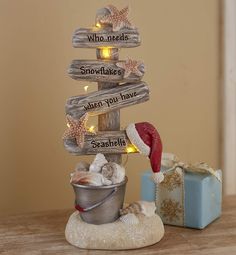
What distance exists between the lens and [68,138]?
1.09m

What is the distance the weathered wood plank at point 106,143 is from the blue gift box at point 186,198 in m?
0.14

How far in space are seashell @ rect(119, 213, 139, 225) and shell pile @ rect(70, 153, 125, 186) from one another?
0.08 meters

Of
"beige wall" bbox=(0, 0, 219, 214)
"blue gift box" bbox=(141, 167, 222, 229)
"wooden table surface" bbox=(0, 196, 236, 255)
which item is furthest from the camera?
"beige wall" bbox=(0, 0, 219, 214)

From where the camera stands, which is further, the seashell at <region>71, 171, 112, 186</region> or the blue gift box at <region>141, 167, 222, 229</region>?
the blue gift box at <region>141, 167, 222, 229</region>

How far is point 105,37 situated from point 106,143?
22cm

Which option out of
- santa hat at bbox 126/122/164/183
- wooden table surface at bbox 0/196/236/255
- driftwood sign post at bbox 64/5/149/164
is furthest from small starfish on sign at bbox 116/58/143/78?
wooden table surface at bbox 0/196/236/255

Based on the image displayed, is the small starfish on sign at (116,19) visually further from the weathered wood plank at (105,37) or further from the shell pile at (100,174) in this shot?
the shell pile at (100,174)

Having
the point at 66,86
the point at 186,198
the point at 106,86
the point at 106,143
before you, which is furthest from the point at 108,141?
the point at 66,86

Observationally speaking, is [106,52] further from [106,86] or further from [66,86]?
[66,86]

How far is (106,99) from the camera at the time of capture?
3.53ft

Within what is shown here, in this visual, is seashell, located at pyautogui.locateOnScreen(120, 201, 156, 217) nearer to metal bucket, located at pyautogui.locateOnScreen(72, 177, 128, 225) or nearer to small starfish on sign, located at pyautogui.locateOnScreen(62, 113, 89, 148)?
metal bucket, located at pyautogui.locateOnScreen(72, 177, 128, 225)

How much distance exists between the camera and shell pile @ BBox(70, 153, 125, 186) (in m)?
1.03

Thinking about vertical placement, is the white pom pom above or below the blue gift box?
above

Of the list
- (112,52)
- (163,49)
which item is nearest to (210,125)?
(163,49)
